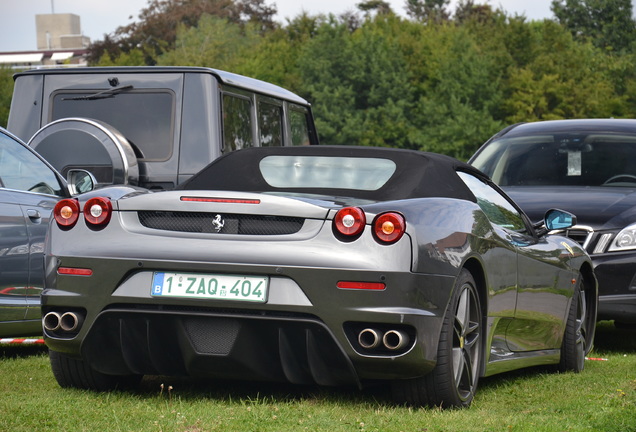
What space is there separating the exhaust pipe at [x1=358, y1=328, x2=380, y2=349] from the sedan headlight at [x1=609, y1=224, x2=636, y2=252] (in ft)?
13.3

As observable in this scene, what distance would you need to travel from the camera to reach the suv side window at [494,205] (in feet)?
20.5

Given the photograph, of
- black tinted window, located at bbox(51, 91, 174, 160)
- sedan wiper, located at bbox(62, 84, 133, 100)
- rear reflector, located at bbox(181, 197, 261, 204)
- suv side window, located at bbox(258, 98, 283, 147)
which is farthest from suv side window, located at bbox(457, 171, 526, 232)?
suv side window, located at bbox(258, 98, 283, 147)

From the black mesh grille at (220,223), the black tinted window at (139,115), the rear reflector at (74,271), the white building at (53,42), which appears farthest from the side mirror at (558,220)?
the white building at (53,42)

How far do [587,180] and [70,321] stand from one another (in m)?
5.79

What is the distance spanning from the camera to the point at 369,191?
5590 mm

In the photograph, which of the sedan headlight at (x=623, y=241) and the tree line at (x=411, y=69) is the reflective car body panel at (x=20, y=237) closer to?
the sedan headlight at (x=623, y=241)

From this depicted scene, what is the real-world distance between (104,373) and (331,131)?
69.9 meters

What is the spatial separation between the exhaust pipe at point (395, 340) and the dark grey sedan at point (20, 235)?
125 inches

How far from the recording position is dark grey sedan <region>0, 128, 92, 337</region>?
7.30 meters

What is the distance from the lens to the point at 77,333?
5.33 meters

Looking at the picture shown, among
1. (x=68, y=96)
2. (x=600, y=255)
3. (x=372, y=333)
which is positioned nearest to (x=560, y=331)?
(x=600, y=255)

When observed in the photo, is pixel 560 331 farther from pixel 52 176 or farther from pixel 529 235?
pixel 52 176

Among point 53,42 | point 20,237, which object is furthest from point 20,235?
point 53,42

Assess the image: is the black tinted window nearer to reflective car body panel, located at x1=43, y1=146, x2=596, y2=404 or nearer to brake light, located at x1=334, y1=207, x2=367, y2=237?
reflective car body panel, located at x1=43, y1=146, x2=596, y2=404
